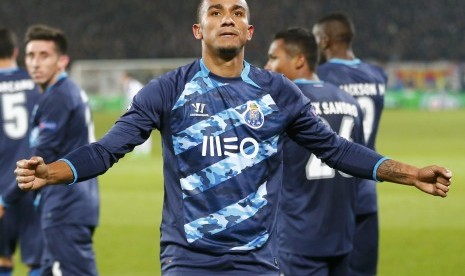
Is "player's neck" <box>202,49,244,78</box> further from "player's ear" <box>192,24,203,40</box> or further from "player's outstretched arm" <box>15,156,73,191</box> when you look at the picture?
"player's outstretched arm" <box>15,156,73,191</box>

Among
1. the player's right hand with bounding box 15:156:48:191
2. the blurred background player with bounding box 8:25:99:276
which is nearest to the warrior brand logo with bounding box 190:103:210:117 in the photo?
the player's right hand with bounding box 15:156:48:191

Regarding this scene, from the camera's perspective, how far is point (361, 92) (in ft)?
24.0

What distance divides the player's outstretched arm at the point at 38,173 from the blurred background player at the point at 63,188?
2.68 m

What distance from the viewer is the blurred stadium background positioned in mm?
12305

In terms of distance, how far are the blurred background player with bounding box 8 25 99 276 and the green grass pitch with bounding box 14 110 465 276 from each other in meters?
2.45

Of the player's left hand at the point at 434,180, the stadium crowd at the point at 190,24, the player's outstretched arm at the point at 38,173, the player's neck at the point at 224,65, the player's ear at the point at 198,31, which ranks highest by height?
the player's ear at the point at 198,31

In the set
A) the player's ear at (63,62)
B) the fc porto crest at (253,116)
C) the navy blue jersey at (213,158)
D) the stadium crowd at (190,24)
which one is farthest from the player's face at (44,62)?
the stadium crowd at (190,24)

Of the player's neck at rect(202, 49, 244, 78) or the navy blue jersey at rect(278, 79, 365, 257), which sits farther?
the navy blue jersey at rect(278, 79, 365, 257)

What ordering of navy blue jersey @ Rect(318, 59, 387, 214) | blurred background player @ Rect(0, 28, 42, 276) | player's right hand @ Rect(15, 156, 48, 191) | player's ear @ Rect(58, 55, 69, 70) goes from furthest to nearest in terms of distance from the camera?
blurred background player @ Rect(0, 28, 42, 276), navy blue jersey @ Rect(318, 59, 387, 214), player's ear @ Rect(58, 55, 69, 70), player's right hand @ Rect(15, 156, 48, 191)

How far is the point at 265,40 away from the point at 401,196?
1299 inches

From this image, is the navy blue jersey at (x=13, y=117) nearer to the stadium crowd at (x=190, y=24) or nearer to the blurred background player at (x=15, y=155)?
the blurred background player at (x=15, y=155)

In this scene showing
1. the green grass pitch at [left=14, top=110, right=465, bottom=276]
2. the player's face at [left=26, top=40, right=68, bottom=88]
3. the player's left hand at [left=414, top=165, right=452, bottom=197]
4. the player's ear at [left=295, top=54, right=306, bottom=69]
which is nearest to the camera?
the player's left hand at [left=414, top=165, right=452, bottom=197]

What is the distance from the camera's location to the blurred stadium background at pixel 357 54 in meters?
12.3

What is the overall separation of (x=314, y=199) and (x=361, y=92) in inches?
66.3
